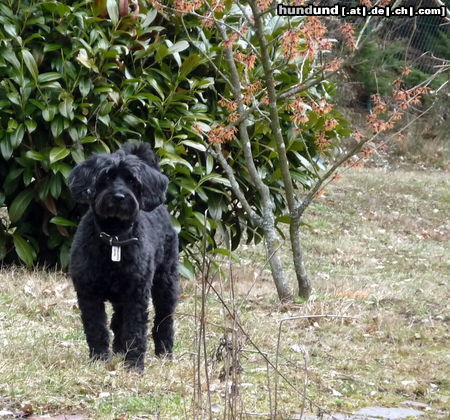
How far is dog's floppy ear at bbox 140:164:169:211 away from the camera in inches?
213

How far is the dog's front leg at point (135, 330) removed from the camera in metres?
5.29

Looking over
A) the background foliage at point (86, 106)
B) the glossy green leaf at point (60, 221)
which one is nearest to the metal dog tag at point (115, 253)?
the background foliage at point (86, 106)

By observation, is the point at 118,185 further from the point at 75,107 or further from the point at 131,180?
the point at 75,107

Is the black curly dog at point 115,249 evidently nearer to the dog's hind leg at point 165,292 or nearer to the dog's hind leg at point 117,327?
the dog's hind leg at point 117,327

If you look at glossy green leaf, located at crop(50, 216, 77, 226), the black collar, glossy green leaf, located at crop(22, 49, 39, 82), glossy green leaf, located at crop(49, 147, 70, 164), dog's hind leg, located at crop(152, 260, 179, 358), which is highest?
glossy green leaf, located at crop(22, 49, 39, 82)

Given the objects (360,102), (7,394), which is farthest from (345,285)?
(360,102)

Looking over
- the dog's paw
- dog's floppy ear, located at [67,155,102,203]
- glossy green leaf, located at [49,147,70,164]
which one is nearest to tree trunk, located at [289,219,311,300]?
glossy green leaf, located at [49,147,70,164]

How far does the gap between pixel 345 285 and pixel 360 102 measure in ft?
51.1

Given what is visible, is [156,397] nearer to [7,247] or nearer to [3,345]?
[3,345]

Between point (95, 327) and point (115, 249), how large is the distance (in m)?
0.49

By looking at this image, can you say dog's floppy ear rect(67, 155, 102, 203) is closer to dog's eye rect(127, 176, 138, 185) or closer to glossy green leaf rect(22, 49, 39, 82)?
dog's eye rect(127, 176, 138, 185)

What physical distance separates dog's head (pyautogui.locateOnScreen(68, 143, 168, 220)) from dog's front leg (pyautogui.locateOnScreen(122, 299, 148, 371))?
0.56 m

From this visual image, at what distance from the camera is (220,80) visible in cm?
844

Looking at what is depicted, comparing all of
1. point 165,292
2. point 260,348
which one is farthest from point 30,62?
point 260,348
